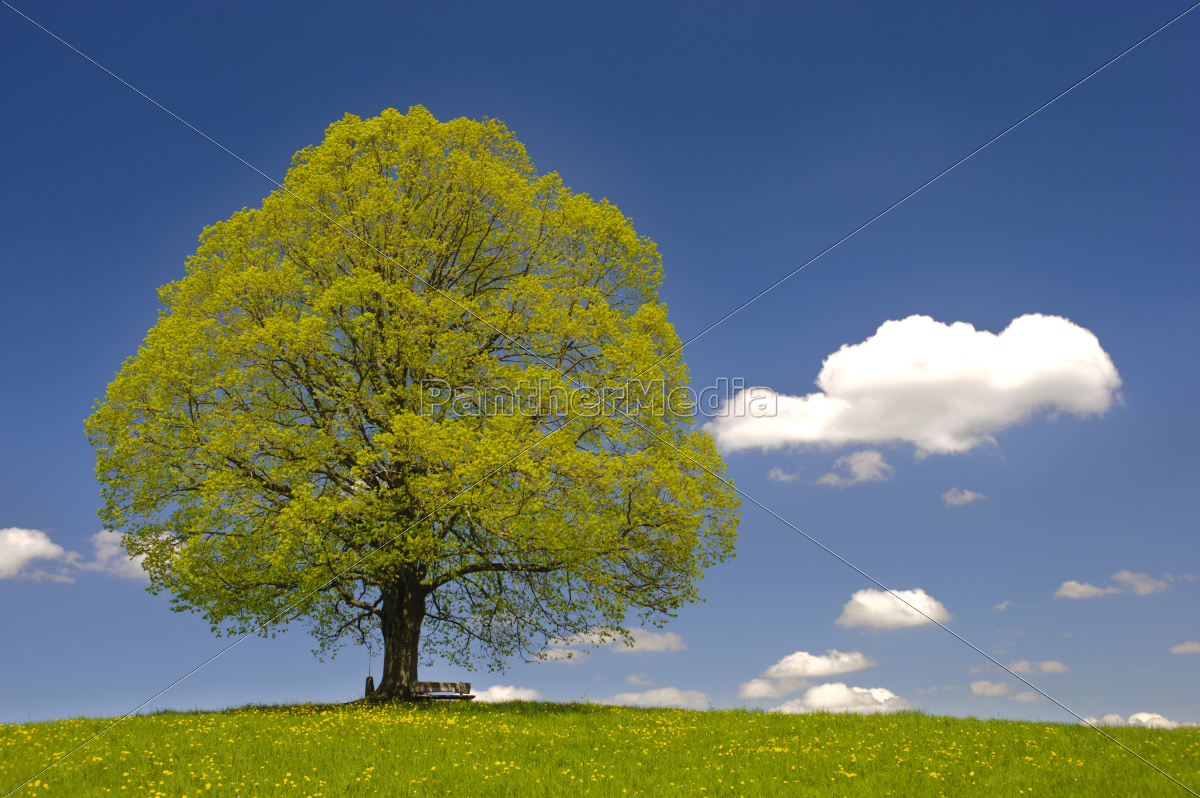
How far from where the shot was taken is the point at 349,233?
1669 centimetres

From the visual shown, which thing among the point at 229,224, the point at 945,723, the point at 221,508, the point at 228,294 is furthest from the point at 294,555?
the point at 945,723

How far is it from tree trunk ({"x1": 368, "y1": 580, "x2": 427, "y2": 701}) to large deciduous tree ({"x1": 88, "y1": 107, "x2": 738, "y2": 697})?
0.16ft

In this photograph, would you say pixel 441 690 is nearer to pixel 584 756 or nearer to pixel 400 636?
pixel 400 636

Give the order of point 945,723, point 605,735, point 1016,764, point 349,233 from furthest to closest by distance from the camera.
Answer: point 349,233 < point 945,723 < point 605,735 < point 1016,764

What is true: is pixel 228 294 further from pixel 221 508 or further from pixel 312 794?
pixel 312 794

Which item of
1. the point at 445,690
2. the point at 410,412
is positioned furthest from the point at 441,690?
the point at 410,412

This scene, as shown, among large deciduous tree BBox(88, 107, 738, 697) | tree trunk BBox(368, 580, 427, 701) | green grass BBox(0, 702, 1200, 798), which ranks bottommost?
green grass BBox(0, 702, 1200, 798)

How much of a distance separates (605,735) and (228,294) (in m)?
12.0

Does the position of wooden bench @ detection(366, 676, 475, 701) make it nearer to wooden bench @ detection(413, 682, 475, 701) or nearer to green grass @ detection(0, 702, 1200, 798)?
wooden bench @ detection(413, 682, 475, 701)

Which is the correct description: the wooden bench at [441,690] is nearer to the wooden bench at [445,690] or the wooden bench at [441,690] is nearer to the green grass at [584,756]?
the wooden bench at [445,690]

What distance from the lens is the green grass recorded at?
905 centimetres

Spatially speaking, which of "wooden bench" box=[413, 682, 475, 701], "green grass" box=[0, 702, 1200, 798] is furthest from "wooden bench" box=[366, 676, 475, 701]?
"green grass" box=[0, 702, 1200, 798]

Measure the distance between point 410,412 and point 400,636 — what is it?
5.46 meters

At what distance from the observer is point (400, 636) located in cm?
1638
